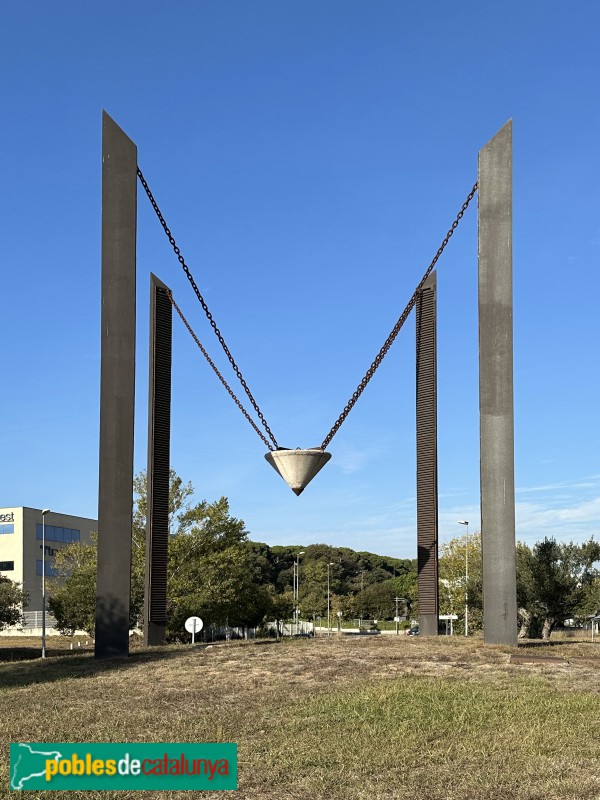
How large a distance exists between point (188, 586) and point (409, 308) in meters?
22.4

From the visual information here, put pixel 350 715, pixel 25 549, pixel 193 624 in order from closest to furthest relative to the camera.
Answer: pixel 350 715 → pixel 193 624 → pixel 25 549

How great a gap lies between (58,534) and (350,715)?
9469 cm

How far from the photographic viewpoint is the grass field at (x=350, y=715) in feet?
31.7

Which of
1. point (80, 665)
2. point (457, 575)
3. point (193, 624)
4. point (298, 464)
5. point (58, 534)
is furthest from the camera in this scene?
point (58, 534)

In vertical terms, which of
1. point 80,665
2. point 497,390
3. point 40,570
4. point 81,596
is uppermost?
point 497,390

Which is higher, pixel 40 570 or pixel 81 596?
pixel 81 596

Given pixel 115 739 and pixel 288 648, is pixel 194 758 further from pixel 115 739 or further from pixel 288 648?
pixel 288 648

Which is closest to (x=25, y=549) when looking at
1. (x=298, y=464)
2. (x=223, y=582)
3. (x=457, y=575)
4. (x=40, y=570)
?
(x=40, y=570)

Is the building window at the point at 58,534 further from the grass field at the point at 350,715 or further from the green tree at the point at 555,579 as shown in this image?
the grass field at the point at 350,715

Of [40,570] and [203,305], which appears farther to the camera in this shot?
[40,570]

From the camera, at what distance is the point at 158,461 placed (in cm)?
2503

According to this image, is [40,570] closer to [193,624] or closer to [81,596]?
[81,596]

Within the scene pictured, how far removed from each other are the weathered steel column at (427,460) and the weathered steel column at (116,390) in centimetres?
810

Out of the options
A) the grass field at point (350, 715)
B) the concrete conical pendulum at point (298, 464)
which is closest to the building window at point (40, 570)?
the grass field at point (350, 715)
